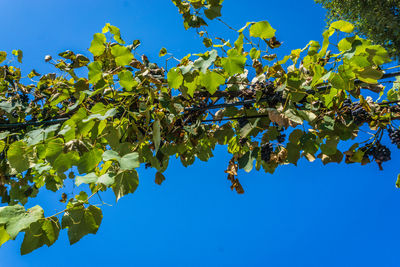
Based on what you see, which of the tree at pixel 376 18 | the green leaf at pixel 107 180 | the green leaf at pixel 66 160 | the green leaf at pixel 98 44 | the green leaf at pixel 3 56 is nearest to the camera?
the green leaf at pixel 107 180

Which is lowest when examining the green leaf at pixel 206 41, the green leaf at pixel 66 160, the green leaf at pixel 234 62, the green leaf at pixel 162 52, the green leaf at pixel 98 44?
the green leaf at pixel 66 160

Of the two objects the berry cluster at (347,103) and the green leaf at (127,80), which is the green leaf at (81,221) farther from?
the berry cluster at (347,103)

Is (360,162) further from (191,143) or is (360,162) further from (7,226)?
(7,226)

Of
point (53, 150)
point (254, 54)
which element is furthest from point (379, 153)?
point (53, 150)

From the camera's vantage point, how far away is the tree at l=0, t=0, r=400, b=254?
2.48 feet

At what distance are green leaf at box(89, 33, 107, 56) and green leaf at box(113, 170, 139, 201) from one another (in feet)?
1.73

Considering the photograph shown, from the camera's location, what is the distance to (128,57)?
943 mm

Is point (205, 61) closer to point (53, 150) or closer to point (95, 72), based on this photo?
point (95, 72)

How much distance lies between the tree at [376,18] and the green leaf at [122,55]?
19.3 feet

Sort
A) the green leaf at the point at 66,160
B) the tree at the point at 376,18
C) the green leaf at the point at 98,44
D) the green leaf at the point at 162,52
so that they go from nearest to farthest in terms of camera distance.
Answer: the green leaf at the point at 66,160
the green leaf at the point at 98,44
the green leaf at the point at 162,52
the tree at the point at 376,18

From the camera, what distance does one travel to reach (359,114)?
92 cm

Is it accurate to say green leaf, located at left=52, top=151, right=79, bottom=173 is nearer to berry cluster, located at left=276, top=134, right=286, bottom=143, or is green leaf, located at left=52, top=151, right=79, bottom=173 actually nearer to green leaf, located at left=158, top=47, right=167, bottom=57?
green leaf, located at left=158, top=47, right=167, bottom=57

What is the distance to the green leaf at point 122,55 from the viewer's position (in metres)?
0.92

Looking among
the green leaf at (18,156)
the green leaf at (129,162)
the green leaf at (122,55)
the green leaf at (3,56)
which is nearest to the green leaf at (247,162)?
the green leaf at (129,162)
